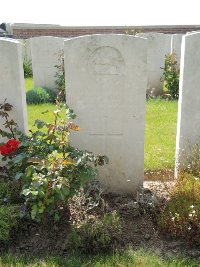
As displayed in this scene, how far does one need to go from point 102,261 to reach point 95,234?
0.73 ft

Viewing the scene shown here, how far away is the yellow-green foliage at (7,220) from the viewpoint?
3.07 metres

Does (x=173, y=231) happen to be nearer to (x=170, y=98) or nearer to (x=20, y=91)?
(x=20, y=91)

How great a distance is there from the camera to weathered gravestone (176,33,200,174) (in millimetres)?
3740

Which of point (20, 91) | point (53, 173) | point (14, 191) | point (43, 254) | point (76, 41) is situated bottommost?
point (43, 254)

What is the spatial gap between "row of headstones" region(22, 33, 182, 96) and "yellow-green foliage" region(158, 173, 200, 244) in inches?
244

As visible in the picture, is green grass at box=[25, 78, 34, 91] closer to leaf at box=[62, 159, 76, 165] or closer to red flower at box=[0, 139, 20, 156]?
red flower at box=[0, 139, 20, 156]

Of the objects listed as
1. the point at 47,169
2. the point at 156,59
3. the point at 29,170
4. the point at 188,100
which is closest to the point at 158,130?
the point at 188,100

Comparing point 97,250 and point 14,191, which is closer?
point 97,250

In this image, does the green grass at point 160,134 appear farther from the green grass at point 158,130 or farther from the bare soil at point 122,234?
the bare soil at point 122,234

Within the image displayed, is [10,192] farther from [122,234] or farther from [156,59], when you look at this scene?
[156,59]

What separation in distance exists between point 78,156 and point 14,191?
2.62 ft

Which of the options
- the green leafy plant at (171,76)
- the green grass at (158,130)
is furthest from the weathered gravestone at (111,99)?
the green leafy plant at (171,76)

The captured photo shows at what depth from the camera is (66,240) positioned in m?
3.11

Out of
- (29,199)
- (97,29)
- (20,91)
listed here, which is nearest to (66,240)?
(29,199)
